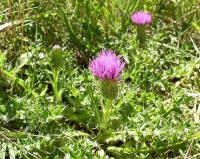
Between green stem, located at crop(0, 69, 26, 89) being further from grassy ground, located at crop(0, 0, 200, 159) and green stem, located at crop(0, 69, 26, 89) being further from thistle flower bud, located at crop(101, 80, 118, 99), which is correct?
thistle flower bud, located at crop(101, 80, 118, 99)

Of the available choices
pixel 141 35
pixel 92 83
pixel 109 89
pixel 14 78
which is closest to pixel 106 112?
pixel 109 89

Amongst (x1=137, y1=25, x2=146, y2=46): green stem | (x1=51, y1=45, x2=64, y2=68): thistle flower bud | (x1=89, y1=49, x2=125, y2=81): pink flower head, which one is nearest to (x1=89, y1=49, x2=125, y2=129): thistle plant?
(x1=89, y1=49, x2=125, y2=81): pink flower head

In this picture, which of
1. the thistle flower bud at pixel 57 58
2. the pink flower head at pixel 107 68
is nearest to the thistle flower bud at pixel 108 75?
the pink flower head at pixel 107 68

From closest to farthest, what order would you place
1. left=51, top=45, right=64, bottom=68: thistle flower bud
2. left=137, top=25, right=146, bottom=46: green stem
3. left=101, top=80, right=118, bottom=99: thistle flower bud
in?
1. left=101, top=80, right=118, bottom=99: thistle flower bud
2. left=51, top=45, right=64, bottom=68: thistle flower bud
3. left=137, top=25, right=146, bottom=46: green stem

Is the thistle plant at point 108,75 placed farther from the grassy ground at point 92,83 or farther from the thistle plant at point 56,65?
the thistle plant at point 56,65

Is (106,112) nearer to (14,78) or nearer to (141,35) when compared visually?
(14,78)

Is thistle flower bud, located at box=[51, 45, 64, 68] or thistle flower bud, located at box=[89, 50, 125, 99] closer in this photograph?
thistle flower bud, located at box=[89, 50, 125, 99]
